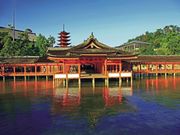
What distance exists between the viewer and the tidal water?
15.4 m

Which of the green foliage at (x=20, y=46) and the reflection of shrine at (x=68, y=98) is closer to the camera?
the reflection of shrine at (x=68, y=98)

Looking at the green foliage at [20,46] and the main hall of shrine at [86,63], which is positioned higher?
the green foliage at [20,46]

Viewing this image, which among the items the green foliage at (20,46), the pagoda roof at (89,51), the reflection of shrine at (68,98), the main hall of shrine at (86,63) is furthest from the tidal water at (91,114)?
the green foliage at (20,46)

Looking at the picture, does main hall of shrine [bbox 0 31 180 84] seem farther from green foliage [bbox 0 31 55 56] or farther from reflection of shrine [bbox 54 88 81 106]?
green foliage [bbox 0 31 55 56]

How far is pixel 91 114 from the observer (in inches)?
761

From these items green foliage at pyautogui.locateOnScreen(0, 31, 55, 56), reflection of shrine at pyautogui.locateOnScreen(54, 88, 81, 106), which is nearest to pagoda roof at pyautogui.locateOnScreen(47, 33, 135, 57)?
reflection of shrine at pyautogui.locateOnScreen(54, 88, 81, 106)

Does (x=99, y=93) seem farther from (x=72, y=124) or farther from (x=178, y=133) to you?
(x=178, y=133)

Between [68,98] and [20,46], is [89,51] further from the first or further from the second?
[20,46]

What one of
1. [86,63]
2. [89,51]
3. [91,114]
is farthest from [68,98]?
[86,63]

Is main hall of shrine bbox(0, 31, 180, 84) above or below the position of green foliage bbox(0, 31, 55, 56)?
below

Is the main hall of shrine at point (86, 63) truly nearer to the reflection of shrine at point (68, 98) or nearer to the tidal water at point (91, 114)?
the reflection of shrine at point (68, 98)

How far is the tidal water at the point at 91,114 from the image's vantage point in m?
15.4

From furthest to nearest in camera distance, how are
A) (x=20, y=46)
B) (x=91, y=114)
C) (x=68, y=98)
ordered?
(x=20, y=46) < (x=68, y=98) < (x=91, y=114)

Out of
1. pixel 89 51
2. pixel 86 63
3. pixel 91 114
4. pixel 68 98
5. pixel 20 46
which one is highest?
pixel 20 46
